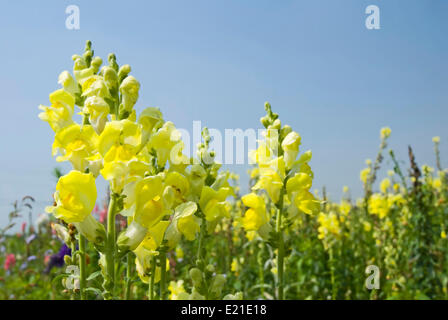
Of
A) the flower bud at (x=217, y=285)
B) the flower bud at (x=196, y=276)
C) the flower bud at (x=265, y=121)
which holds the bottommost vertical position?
the flower bud at (x=217, y=285)

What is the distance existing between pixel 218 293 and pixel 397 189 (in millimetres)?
5745

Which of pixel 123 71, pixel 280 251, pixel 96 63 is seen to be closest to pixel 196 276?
pixel 280 251

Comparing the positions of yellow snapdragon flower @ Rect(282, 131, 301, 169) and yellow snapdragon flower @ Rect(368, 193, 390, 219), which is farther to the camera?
yellow snapdragon flower @ Rect(368, 193, 390, 219)

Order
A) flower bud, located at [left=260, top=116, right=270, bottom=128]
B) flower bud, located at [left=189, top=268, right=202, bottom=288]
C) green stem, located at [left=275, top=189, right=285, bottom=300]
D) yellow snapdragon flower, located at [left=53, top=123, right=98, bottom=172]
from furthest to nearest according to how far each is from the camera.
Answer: flower bud, located at [left=260, top=116, right=270, bottom=128] < green stem, located at [left=275, top=189, right=285, bottom=300] < flower bud, located at [left=189, top=268, right=202, bottom=288] < yellow snapdragon flower, located at [left=53, top=123, right=98, bottom=172]

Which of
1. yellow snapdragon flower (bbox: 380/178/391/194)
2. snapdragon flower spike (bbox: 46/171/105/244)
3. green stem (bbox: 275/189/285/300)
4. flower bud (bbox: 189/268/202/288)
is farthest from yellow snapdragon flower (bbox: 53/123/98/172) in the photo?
yellow snapdragon flower (bbox: 380/178/391/194)

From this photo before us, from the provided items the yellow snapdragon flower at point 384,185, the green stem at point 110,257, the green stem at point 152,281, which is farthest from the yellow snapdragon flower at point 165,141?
the yellow snapdragon flower at point 384,185

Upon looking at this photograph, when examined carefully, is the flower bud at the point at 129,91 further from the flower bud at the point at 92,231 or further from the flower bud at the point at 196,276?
the flower bud at the point at 196,276

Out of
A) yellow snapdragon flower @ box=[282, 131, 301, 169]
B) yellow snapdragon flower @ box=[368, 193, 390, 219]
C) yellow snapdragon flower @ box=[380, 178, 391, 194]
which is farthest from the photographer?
yellow snapdragon flower @ box=[380, 178, 391, 194]

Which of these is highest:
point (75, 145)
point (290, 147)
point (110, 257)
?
point (290, 147)

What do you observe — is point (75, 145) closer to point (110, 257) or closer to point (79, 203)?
point (79, 203)

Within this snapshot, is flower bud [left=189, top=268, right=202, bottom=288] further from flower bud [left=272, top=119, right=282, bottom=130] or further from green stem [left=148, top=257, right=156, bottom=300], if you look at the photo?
flower bud [left=272, top=119, right=282, bottom=130]
